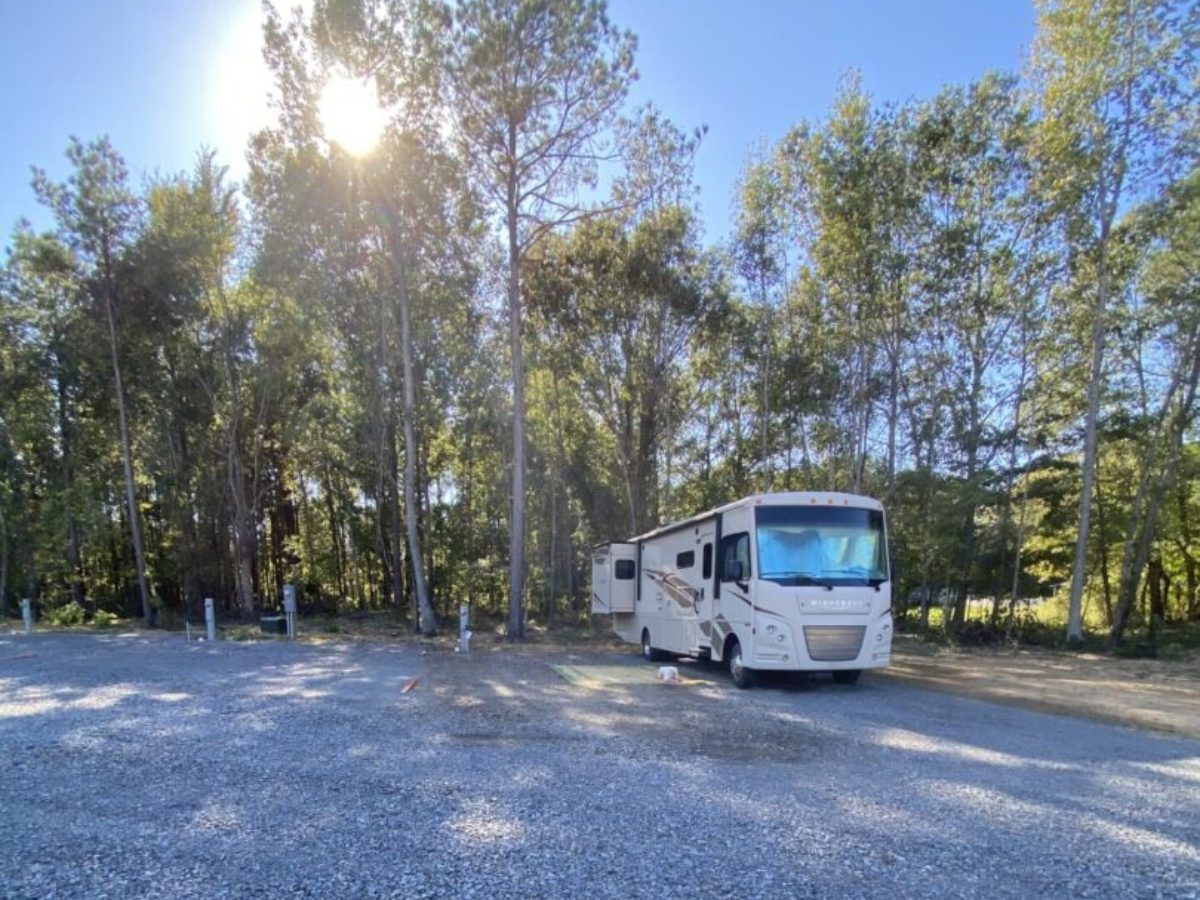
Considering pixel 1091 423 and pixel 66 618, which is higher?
pixel 1091 423

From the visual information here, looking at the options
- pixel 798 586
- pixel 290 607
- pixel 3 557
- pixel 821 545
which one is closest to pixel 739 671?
pixel 798 586

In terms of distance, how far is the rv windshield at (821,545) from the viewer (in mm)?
9406

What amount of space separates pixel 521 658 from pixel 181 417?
1736 cm

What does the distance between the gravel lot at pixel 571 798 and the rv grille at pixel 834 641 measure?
953mm

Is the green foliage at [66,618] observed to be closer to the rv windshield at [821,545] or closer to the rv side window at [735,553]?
the rv side window at [735,553]

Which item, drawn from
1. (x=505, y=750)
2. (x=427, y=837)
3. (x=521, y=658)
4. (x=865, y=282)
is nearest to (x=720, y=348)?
(x=865, y=282)

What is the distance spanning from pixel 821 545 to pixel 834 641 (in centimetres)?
126

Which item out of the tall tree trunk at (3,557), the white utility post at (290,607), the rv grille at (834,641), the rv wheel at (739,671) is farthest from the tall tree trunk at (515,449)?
the tall tree trunk at (3,557)

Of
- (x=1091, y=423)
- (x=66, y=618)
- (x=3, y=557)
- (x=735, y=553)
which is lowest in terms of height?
(x=66, y=618)

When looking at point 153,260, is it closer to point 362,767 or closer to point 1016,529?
point 362,767

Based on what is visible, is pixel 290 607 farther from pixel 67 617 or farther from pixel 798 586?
pixel 798 586

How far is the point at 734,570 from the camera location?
9.80 m

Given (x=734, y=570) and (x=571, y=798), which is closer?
(x=571, y=798)

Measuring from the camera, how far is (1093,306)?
57.7 ft
